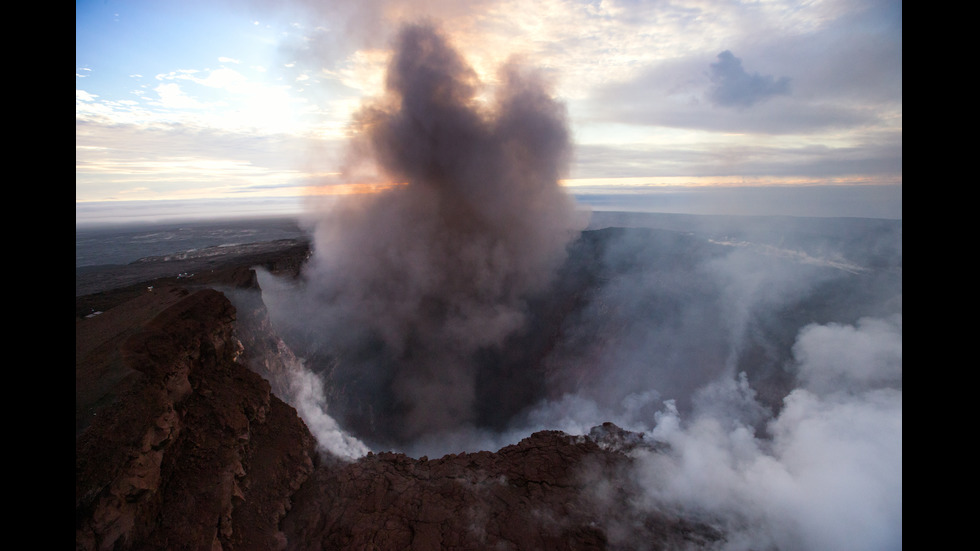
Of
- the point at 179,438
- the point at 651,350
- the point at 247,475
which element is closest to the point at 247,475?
the point at 247,475

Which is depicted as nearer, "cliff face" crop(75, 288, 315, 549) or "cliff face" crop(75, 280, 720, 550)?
"cliff face" crop(75, 288, 315, 549)

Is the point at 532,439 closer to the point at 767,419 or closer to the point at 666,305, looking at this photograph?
the point at 767,419

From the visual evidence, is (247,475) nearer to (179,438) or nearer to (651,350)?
(179,438)

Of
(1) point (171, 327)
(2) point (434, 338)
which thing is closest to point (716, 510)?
(1) point (171, 327)

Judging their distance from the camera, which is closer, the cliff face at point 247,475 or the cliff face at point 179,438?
the cliff face at point 179,438

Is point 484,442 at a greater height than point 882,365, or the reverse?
point 882,365
